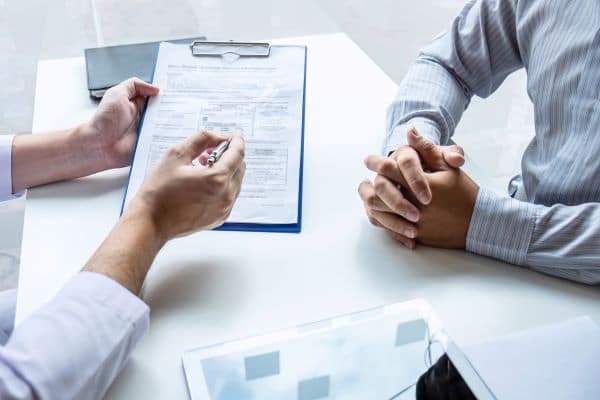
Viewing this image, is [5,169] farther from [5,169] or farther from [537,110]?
[537,110]

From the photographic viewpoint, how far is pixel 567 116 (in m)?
0.93

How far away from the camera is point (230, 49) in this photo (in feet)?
3.62

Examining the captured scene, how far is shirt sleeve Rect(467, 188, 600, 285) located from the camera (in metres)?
0.79

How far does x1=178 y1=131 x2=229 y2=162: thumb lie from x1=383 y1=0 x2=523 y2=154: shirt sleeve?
319mm


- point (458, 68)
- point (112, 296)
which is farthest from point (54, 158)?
point (458, 68)

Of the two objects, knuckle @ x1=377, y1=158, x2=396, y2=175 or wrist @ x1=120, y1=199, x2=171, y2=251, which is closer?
wrist @ x1=120, y1=199, x2=171, y2=251

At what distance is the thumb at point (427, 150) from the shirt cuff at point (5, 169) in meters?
0.60

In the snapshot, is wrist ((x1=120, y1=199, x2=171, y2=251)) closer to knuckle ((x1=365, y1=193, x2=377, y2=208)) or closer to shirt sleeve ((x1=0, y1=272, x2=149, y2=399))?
shirt sleeve ((x1=0, y1=272, x2=149, y2=399))

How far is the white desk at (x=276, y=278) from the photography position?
2.36 ft

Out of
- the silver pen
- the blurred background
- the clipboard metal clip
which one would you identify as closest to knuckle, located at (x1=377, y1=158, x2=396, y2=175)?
the silver pen

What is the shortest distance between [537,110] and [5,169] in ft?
2.73

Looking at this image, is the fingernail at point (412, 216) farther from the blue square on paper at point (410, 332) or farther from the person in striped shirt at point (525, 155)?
the blue square on paper at point (410, 332)

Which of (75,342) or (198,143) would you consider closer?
(75,342)

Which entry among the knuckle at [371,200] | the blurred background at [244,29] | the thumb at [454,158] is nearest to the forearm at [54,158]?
the knuckle at [371,200]
